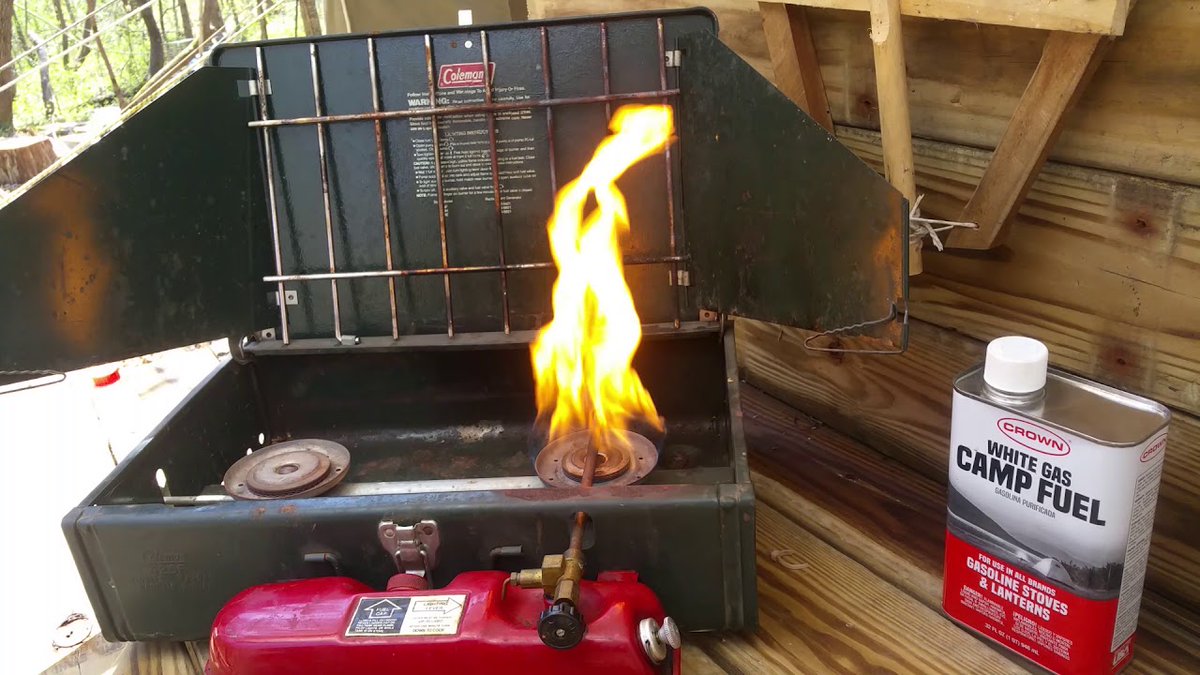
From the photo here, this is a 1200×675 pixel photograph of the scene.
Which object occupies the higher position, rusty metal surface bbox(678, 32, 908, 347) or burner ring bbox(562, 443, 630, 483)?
rusty metal surface bbox(678, 32, 908, 347)

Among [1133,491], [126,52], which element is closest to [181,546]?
[1133,491]

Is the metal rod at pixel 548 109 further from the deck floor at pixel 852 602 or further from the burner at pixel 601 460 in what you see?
the deck floor at pixel 852 602

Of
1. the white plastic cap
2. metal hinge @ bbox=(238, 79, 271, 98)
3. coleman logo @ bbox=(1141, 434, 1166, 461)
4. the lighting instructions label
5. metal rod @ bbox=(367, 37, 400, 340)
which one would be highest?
metal hinge @ bbox=(238, 79, 271, 98)

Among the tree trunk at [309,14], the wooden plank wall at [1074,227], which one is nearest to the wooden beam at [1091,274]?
the wooden plank wall at [1074,227]

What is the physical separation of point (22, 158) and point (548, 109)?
3683 mm

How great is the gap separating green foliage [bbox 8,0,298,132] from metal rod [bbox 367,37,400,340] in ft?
22.0

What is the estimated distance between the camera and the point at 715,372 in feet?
4.01

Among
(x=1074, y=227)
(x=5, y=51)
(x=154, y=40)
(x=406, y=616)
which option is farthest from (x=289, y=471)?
(x=154, y=40)

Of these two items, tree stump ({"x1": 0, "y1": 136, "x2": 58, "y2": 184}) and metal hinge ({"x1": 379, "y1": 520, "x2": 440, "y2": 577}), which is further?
tree stump ({"x1": 0, "y1": 136, "x2": 58, "y2": 184})

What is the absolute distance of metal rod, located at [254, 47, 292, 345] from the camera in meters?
1.19

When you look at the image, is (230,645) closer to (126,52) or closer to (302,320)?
(302,320)

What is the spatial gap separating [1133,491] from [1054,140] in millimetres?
351

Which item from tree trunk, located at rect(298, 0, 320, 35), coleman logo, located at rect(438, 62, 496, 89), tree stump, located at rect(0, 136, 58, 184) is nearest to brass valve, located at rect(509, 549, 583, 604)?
coleman logo, located at rect(438, 62, 496, 89)

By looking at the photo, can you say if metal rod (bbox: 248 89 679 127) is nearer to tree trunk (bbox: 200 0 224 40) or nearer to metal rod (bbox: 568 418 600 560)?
metal rod (bbox: 568 418 600 560)
